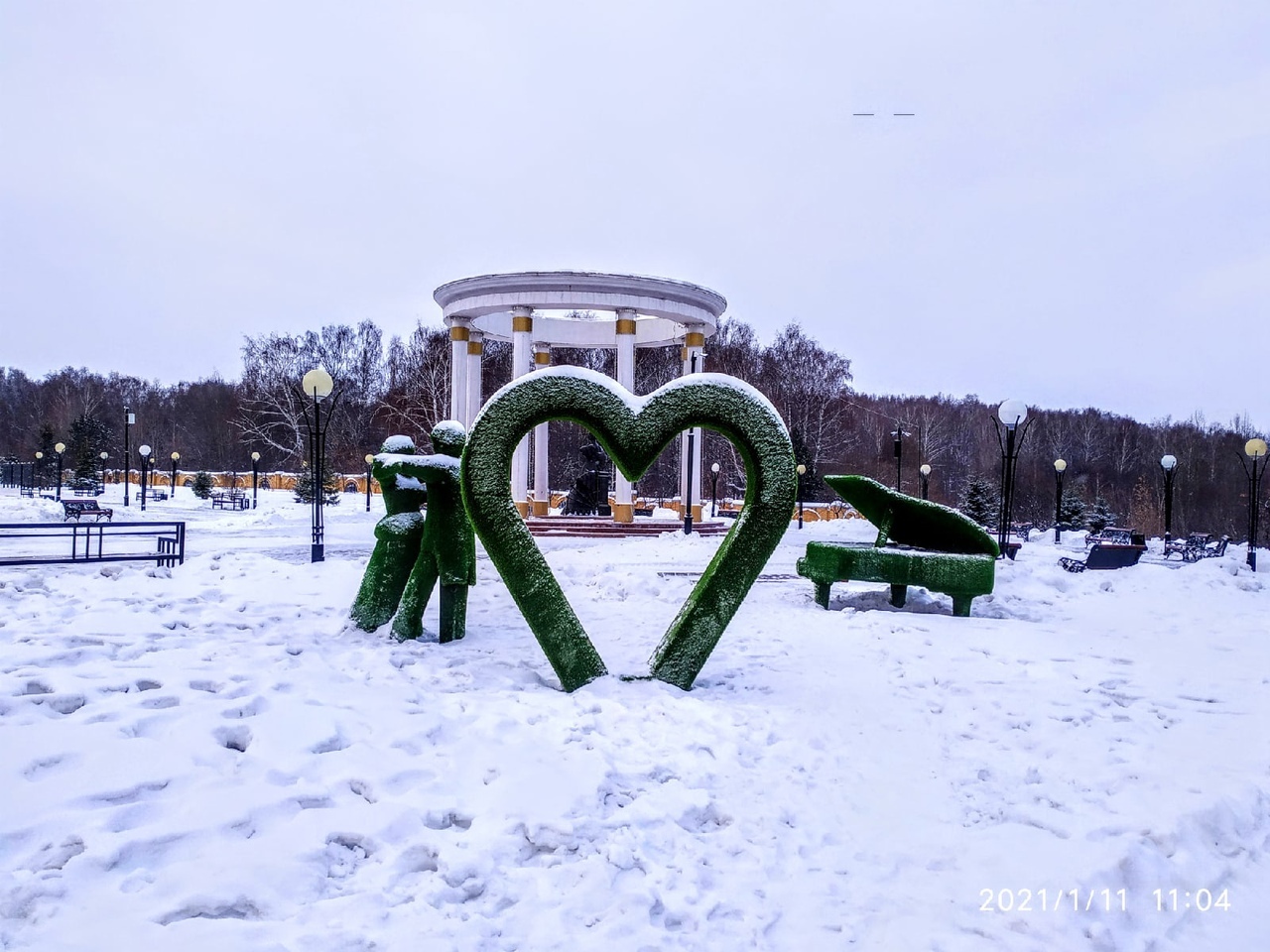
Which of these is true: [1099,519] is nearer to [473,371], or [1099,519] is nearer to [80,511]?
[473,371]

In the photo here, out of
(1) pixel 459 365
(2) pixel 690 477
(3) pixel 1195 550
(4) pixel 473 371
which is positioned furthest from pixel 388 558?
(3) pixel 1195 550

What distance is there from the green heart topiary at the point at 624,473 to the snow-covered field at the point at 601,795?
0.37m

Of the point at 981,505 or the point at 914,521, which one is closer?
the point at 914,521

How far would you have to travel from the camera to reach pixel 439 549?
771 centimetres

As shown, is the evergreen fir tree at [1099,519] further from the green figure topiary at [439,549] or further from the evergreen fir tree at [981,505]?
the green figure topiary at [439,549]

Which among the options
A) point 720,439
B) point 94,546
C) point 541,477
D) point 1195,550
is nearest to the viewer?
point 94,546

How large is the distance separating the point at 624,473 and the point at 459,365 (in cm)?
1894

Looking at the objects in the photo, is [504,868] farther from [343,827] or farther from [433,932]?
[343,827]

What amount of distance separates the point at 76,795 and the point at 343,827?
3.90ft

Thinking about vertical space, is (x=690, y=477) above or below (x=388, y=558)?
above

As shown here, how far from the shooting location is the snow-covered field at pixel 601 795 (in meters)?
3.20

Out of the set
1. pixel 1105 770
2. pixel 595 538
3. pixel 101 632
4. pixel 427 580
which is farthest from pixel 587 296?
pixel 1105 770

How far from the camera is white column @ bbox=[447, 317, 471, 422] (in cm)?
2398

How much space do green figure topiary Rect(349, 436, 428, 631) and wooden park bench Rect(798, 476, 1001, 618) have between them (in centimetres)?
526
